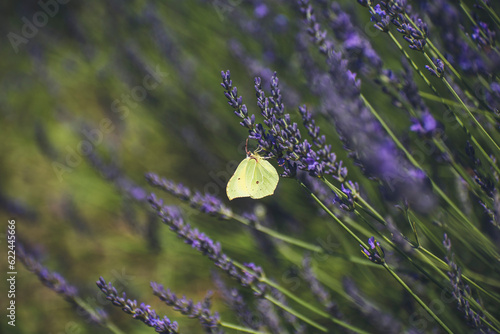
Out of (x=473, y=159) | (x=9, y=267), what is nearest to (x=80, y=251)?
(x=9, y=267)

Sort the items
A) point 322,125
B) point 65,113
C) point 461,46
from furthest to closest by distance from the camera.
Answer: point 65,113
point 322,125
point 461,46

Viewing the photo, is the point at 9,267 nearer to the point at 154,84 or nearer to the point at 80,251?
the point at 80,251

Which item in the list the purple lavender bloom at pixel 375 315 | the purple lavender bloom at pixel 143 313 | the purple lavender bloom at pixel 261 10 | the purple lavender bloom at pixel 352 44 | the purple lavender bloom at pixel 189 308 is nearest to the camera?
the purple lavender bloom at pixel 143 313

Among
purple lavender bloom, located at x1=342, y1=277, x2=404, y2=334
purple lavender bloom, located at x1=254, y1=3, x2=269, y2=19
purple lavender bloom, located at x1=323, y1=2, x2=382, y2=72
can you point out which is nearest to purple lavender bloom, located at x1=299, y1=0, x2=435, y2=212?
purple lavender bloom, located at x1=323, y1=2, x2=382, y2=72

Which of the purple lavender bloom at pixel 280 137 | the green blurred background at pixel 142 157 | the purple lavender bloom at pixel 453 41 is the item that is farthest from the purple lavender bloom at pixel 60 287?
the purple lavender bloom at pixel 453 41

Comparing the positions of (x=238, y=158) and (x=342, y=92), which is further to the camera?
(x=238, y=158)

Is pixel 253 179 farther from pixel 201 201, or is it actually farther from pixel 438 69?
pixel 438 69

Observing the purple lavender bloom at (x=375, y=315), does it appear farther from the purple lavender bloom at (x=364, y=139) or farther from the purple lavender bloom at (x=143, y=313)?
the purple lavender bloom at (x=143, y=313)

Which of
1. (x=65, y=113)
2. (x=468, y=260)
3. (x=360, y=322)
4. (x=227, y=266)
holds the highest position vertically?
(x=468, y=260)
